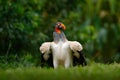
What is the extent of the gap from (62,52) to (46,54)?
36cm

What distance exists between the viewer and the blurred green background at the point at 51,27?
11.0m

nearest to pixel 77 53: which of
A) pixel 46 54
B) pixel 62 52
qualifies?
pixel 62 52

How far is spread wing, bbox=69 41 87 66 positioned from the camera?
10.8m

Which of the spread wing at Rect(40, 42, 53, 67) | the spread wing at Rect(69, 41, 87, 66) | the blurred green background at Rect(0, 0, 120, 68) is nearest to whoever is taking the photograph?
the spread wing at Rect(69, 41, 87, 66)

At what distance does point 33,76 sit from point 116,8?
11.3 ft

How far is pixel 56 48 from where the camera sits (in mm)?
10867

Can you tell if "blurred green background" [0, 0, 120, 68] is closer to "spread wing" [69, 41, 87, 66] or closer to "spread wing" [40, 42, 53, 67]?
"spread wing" [69, 41, 87, 66]

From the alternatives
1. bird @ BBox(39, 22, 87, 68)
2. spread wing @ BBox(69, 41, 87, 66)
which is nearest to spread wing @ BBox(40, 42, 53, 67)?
bird @ BBox(39, 22, 87, 68)

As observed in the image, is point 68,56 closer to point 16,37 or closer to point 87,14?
point 87,14

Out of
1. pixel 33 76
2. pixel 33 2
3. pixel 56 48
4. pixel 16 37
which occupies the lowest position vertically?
pixel 33 76

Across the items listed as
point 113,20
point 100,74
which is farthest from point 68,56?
point 100,74

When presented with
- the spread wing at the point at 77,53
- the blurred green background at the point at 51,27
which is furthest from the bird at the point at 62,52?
the blurred green background at the point at 51,27

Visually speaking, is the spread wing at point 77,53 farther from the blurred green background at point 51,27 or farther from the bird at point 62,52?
the blurred green background at point 51,27

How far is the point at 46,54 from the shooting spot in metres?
11.1
